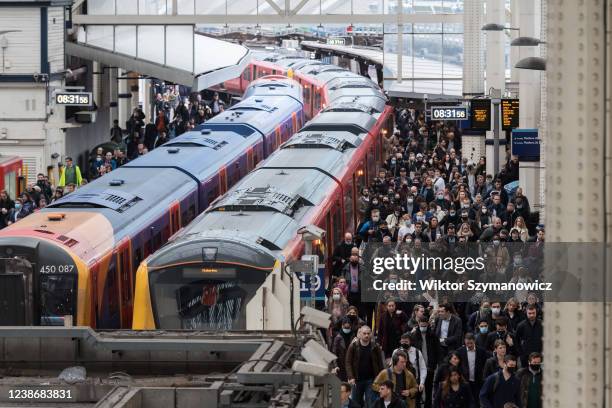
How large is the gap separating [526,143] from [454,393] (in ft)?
48.4

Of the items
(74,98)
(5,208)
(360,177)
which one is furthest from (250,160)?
(5,208)

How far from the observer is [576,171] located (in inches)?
262

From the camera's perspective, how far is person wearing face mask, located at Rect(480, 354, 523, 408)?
47.6 ft

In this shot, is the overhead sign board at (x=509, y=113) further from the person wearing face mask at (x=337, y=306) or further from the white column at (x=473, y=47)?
the person wearing face mask at (x=337, y=306)

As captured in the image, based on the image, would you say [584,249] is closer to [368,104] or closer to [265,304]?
[265,304]

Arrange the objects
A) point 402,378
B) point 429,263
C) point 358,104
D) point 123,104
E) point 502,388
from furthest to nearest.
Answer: point 123,104
point 358,104
point 429,263
point 402,378
point 502,388

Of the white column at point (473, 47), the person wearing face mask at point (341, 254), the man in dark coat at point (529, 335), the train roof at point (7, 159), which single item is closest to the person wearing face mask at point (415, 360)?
the man in dark coat at point (529, 335)

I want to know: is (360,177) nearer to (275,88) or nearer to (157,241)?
(157,241)

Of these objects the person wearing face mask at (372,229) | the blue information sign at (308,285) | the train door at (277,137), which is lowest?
the person wearing face mask at (372,229)

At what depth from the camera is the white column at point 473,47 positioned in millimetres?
39875

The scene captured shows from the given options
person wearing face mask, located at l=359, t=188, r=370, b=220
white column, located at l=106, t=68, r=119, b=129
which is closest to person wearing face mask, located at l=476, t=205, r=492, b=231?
person wearing face mask, located at l=359, t=188, r=370, b=220

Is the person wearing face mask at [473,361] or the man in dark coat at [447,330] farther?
the man in dark coat at [447,330]

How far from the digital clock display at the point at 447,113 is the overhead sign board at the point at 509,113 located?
89cm
